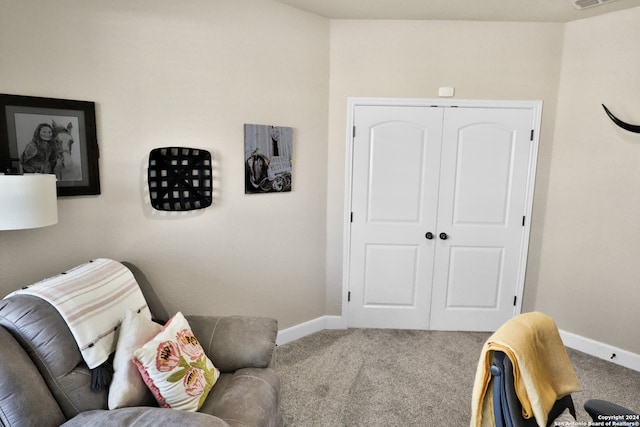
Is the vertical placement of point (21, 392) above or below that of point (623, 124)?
below

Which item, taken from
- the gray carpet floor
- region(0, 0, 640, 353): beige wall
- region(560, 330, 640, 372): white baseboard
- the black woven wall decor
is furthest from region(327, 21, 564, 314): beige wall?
the gray carpet floor

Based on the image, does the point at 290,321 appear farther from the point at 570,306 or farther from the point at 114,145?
the point at 570,306

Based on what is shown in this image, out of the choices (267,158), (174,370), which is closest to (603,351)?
(267,158)

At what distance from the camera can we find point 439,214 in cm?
318

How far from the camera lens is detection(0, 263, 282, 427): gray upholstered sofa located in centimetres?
125

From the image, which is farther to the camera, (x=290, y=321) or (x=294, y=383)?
(x=290, y=321)

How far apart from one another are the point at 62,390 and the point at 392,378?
1.97 metres

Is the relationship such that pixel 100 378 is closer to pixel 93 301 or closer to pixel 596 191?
pixel 93 301

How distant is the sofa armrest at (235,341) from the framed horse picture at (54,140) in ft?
3.28

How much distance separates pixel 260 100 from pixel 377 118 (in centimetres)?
100

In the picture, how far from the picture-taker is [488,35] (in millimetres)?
2986

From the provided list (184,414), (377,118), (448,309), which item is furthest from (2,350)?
(448,309)

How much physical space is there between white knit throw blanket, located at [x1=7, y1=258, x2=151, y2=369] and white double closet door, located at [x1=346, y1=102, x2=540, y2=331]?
1.92 meters

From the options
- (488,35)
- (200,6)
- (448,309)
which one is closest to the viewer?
(200,6)
